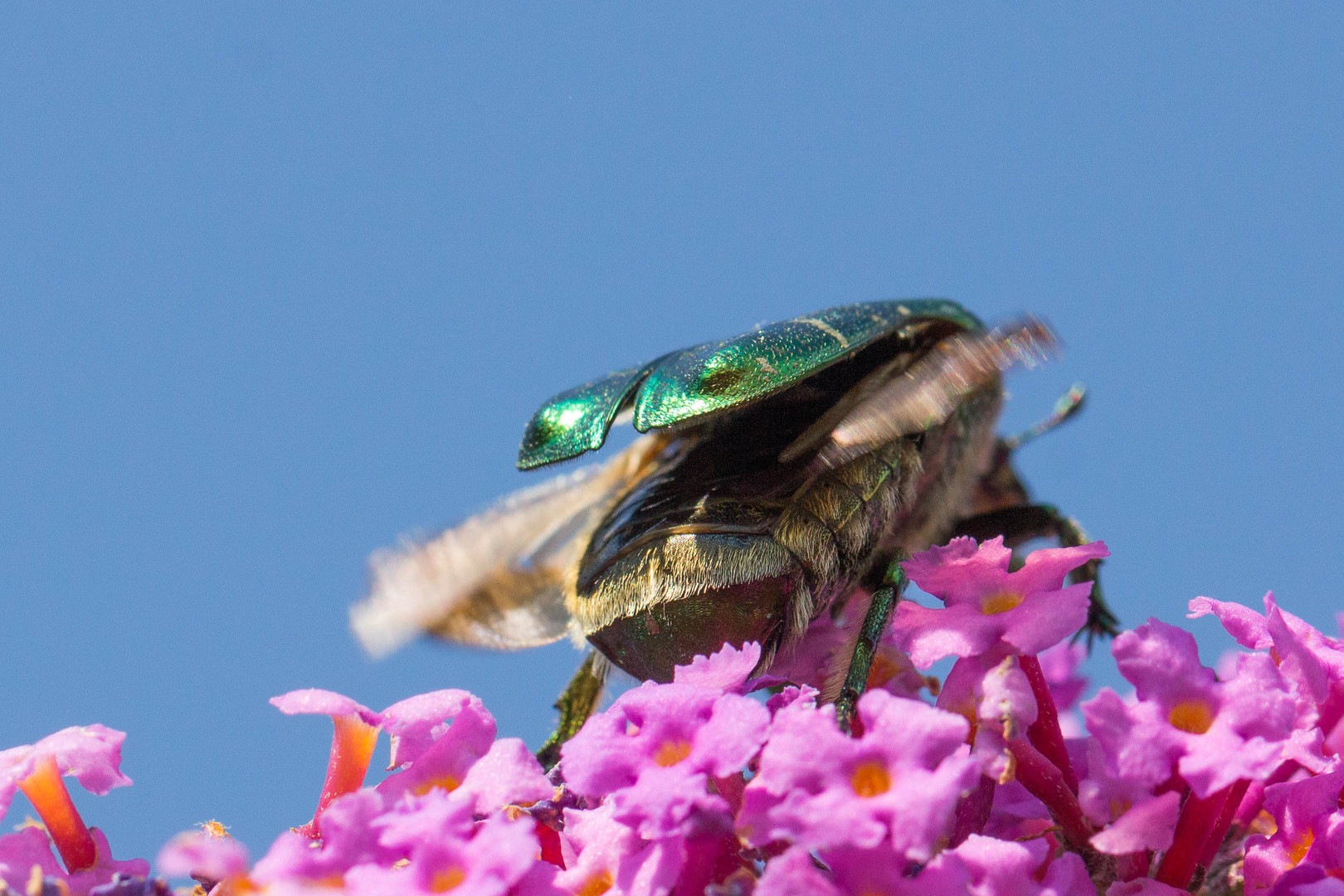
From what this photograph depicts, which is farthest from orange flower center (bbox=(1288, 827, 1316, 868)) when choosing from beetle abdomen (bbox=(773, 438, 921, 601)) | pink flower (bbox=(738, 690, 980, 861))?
beetle abdomen (bbox=(773, 438, 921, 601))

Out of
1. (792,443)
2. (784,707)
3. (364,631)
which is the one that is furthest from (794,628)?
(364,631)

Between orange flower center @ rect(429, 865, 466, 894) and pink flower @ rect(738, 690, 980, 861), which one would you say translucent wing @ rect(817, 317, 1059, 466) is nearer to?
pink flower @ rect(738, 690, 980, 861)

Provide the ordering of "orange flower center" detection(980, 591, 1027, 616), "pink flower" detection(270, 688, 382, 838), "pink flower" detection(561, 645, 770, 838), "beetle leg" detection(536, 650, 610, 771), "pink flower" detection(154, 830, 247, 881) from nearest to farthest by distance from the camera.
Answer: "pink flower" detection(154, 830, 247, 881) < "pink flower" detection(561, 645, 770, 838) < "orange flower center" detection(980, 591, 1027, 616) < "pink flower" detection(270, 688, 382, 838) < "beetle leg" detection(536, 650, 610, 771)

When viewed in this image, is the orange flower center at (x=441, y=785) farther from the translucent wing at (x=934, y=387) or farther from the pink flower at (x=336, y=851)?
the translucent wing at (x=934, y=387)

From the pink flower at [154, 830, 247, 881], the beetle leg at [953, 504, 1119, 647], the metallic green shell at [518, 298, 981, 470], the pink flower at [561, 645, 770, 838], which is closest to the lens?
the pink flower at [154, 830, 247, 881]

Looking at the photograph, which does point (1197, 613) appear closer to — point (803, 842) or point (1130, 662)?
point (1130, 662)

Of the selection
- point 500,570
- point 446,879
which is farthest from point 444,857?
point 500,570
